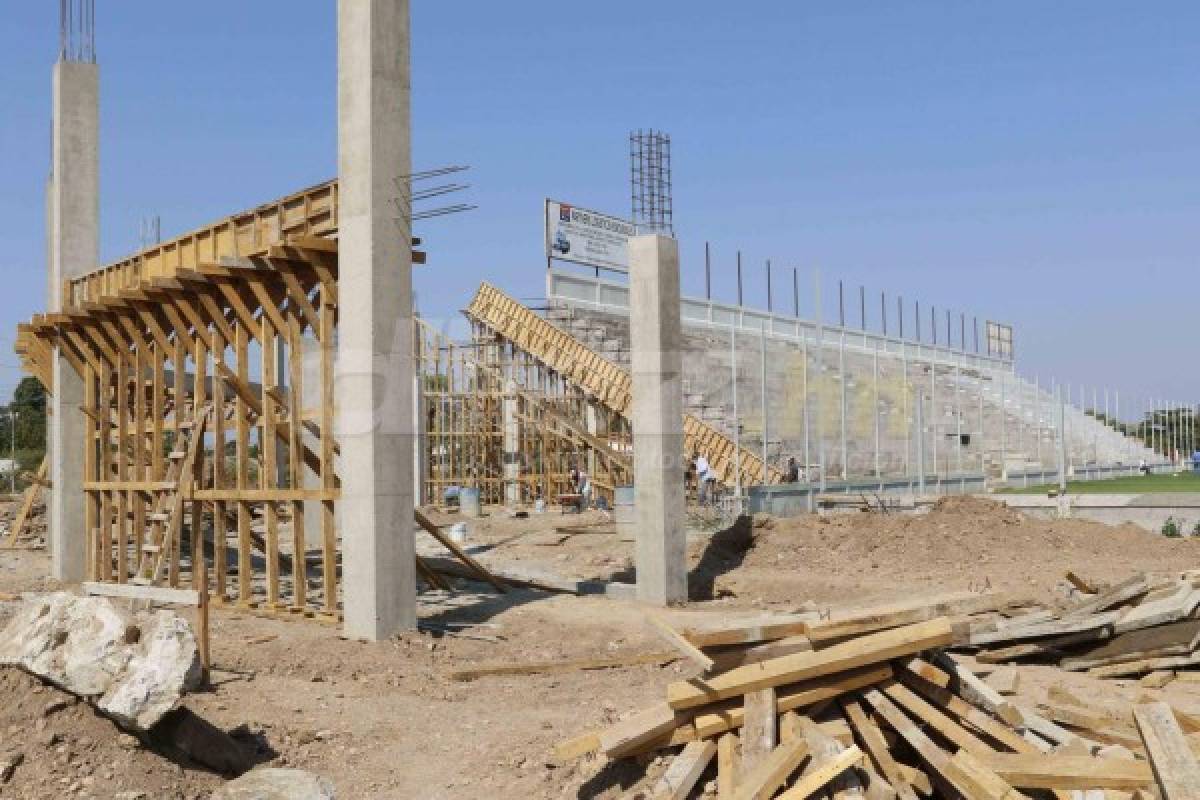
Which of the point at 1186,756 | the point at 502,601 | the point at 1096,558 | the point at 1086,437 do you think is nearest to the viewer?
the point at 1186,756

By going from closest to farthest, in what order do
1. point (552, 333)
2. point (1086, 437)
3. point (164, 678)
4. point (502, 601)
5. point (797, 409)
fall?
point (164, 678) < point (502, 601) < point (797, 409) < point (552, 333) < point (1086, 437)

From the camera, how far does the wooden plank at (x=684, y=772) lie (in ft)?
20.0

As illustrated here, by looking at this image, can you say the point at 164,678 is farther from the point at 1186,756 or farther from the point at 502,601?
the point at 502,601

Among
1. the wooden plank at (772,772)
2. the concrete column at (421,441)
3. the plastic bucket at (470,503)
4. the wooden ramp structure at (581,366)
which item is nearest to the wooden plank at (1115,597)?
the wooden plank at (772,772)

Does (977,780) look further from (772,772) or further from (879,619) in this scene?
(879,619)

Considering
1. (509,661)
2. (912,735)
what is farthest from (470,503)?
(912,735)

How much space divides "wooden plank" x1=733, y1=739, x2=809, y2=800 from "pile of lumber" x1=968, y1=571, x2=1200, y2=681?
4.40 metres

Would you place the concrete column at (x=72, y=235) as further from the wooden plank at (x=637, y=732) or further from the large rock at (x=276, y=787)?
the wooden plank at (x=637, y=732)

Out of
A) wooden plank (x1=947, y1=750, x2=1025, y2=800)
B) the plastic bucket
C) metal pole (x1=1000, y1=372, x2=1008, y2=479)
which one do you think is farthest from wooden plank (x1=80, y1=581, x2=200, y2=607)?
metal pole (x1=1000, y1=372, x2=1008, y2=479)

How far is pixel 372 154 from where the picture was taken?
1207cm

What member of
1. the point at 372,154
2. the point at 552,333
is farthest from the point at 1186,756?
the point at 552,333

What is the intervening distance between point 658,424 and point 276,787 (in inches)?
335

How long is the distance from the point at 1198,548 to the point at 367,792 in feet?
45.8

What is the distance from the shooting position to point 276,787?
22.0 feet
